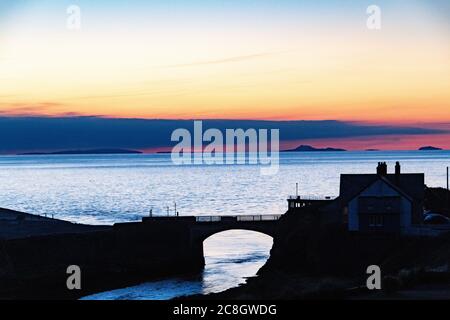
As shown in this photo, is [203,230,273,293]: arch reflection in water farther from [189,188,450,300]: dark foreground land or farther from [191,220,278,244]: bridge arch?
[191,220,278,244]: bridge arch

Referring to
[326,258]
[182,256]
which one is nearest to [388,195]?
[326,258]

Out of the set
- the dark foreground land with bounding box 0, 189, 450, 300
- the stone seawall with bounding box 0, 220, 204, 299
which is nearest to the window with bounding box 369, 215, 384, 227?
the dark foreground land with bounding box 0, 189, 450, 300

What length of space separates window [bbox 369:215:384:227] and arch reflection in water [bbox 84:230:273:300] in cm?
1368

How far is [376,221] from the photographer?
66.9m

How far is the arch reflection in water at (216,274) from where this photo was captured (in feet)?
224

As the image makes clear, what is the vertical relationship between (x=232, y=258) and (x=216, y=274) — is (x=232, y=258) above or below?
below

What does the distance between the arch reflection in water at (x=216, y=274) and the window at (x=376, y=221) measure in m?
13.7

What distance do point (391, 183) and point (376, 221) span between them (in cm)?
352

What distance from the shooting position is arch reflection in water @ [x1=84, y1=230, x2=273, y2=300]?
68188 mm

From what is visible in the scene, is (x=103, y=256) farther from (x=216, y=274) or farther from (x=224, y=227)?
(x=224, y=227)

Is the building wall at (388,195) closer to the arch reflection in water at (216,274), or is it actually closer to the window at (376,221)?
the window at (376,221)

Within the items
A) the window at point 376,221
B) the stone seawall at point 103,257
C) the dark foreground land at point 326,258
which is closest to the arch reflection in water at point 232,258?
the dark foreground land at point 326,258

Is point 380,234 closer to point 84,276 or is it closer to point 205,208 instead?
point 84,276

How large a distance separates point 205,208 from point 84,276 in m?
89.1
